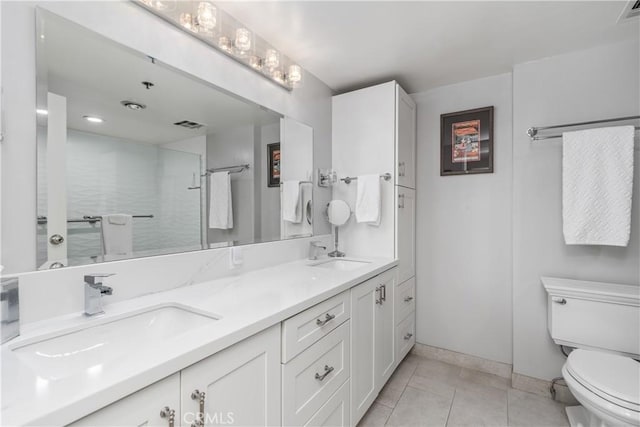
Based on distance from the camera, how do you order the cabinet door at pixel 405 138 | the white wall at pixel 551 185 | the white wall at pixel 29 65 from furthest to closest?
the cabinet door at pixel 405 138, the white wall at pixel 551 185, the white wall at pixel 29 65

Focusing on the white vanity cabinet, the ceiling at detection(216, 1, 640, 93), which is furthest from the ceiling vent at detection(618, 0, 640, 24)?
the white vanity cabinet

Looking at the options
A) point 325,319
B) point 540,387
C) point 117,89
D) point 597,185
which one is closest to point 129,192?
point 117,89

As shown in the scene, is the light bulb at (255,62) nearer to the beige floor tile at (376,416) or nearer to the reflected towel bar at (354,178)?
the reflected towel bar at (354,178)

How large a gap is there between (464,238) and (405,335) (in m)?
0.91

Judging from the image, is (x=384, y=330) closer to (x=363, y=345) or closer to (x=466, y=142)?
(x=363, y=345)

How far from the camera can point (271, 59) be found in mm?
1787

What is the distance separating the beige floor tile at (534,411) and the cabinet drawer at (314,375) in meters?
1.19

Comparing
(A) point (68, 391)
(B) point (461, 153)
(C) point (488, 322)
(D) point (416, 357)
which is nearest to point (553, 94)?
(B) point (461, 153)

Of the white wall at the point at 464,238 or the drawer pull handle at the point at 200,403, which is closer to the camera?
the drawer pull handle at the point at 200,403

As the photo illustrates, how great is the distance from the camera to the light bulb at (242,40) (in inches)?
62.0

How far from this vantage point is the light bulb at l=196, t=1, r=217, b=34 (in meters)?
1.39

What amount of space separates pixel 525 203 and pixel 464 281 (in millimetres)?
745

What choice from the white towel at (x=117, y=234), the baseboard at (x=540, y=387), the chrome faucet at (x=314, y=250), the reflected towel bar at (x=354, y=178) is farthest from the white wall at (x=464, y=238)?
the white towel at (x=117, y=234)


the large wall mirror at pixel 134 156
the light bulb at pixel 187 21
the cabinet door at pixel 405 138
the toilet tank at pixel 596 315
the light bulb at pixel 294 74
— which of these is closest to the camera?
the large wall mirror at pixel 134 156
